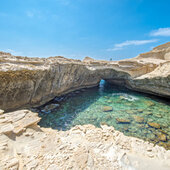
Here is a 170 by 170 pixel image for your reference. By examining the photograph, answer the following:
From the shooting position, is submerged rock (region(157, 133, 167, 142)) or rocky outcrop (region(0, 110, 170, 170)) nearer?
rocky outcrop (region(0, 110, 170, 170))

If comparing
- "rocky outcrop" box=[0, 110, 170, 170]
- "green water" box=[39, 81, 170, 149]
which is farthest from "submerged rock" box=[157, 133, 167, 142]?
"rocky outcrop" box=[0, 110, 170, 170]

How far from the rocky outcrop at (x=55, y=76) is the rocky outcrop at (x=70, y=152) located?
4861 millimetres

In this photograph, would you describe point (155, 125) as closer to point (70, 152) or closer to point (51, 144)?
point (70, 152)

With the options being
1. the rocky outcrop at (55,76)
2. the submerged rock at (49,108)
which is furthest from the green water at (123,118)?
the rocky outcrop at (55,76)

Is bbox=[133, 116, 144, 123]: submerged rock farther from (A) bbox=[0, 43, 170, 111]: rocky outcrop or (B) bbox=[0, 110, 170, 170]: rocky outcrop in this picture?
(A) bbox=[0, 43, 170, 111]: rocky outcrop

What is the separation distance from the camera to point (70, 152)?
2.87 metres

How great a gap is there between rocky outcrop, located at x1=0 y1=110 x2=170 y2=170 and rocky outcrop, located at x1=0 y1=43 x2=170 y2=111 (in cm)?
486

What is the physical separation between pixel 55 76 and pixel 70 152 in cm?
934

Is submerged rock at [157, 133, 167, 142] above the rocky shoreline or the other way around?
the other way around

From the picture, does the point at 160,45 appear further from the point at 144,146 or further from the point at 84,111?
the point at 144,146

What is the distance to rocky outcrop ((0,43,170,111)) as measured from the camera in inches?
285

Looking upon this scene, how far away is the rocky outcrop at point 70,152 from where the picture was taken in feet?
7.85

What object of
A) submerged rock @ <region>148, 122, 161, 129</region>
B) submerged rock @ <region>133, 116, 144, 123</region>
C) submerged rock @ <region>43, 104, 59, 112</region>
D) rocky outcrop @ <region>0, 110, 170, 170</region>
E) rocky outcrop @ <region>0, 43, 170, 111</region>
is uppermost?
rocky outcrop @ <region>0, 43, 170, 111</region>

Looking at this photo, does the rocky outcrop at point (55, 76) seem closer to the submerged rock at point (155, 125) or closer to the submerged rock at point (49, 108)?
the submerged rock at point (49, 108)
